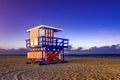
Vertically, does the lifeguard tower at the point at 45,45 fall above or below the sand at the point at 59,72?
above

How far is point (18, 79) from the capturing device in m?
10.6

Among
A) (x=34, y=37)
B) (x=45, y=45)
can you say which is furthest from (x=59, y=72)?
(x=34, y=37)

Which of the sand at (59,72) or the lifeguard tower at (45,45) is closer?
A: the sand at (59,72)

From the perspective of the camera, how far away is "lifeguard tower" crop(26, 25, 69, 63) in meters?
22.7

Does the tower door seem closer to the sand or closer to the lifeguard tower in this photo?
the lifeguard tower

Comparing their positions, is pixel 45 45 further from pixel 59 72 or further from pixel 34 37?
pixel 59 72

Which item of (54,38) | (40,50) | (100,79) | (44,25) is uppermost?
(44,25)

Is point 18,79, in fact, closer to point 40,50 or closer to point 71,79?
point 71,79

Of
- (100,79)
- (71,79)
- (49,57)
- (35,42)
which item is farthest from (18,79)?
(35,42)

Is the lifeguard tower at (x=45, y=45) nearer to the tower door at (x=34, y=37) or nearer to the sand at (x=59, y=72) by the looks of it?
the tower door at (x=34, y=37)

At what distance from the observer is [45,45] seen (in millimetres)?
22531

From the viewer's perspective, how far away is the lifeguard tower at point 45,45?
22742mm

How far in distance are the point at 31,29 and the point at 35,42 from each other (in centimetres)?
245

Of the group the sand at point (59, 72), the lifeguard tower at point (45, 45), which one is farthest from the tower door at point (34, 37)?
the sand at point (59, 72)
